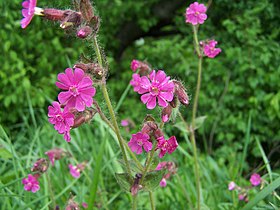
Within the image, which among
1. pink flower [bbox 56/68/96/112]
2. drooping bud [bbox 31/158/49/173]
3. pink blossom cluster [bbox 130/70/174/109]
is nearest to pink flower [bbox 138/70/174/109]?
pink blossom cluster [bbox 130/70/174/109]

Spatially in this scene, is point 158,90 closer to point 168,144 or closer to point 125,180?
point 168,144

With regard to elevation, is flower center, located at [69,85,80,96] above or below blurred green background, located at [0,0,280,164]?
above

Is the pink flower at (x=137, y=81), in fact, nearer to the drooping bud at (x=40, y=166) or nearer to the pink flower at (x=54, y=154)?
the drooping bud at (x=40, y=166)

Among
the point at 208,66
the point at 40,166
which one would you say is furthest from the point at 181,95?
the point at 208,66

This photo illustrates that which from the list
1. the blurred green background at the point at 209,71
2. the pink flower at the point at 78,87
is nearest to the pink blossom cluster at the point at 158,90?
the pink flower at the point at 78,87

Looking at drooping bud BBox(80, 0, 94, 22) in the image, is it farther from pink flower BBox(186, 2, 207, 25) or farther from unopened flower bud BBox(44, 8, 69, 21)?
pink flower BBox(186, 2, 207, 25)

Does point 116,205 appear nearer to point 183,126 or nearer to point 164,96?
point 183,126
